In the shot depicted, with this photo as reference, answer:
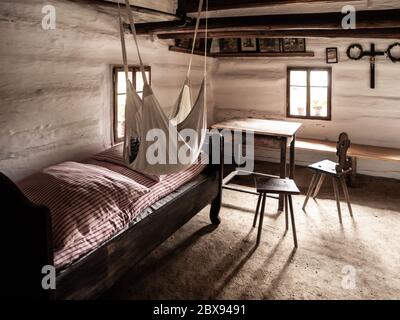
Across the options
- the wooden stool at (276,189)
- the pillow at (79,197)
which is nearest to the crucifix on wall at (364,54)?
the wooden stool at (276,189)

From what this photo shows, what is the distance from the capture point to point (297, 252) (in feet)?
9.27

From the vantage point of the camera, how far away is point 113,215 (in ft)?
6.64

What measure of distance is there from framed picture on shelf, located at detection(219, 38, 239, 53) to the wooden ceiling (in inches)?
15.2

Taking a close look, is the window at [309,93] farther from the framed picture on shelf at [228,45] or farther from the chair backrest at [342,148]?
the chair backrest at [342,148]

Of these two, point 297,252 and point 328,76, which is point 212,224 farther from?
point 328,76

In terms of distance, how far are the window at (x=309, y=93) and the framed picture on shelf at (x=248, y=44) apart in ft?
2.04

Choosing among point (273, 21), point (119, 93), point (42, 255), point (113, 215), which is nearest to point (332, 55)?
point (273, 21)

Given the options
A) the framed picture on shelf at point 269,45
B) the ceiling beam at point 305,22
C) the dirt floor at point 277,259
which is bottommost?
the dirt floor at point 277,259

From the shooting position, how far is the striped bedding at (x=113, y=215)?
1.70 meters

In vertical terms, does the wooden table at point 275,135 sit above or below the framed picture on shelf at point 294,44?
below

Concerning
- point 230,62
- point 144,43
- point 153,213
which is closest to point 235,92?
point 230,62

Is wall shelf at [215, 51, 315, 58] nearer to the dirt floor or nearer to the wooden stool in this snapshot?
the dirt floor

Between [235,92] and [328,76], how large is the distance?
4.68 ft

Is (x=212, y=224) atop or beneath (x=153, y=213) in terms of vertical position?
beneath
